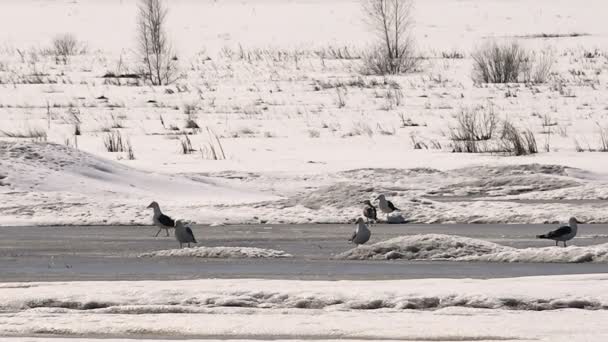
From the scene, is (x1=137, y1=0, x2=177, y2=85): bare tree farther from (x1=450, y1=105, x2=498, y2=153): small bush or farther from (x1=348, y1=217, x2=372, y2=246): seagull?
(x1=348, y1=217, x2=372, y2=246): seagull

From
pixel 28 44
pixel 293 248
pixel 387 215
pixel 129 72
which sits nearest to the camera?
pixel 293 248

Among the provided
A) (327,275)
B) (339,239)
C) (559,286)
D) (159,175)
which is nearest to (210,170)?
(159,175)

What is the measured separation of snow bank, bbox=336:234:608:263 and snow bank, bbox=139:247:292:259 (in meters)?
0.72

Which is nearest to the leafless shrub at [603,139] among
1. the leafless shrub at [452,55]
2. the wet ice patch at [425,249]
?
the wet ice patch at [425,249]

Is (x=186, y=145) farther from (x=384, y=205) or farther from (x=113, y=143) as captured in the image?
(x=384, y=205)

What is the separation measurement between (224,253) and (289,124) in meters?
18.8

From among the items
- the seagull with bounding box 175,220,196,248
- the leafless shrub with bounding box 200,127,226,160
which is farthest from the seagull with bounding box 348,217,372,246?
the leafless shrub with bounding box 200,127,226,160

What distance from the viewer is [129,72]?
4650 cm

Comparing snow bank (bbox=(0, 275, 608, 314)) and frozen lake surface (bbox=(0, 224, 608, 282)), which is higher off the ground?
snow bank (bbox=(0, 275, 608, 314))

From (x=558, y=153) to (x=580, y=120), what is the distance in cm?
700

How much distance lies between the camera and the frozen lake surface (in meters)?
12.3

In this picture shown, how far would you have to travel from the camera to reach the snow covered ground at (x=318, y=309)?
30.4 feet

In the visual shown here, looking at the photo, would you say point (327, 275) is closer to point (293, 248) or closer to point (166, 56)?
point (293, 248)

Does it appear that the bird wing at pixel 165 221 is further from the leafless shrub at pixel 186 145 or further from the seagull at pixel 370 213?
the leafless shrub at pixel 186 145
